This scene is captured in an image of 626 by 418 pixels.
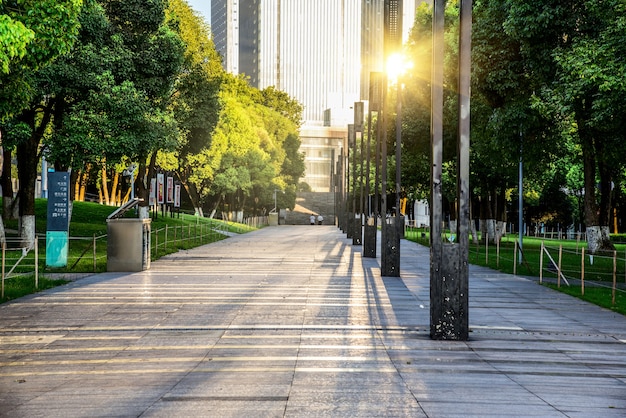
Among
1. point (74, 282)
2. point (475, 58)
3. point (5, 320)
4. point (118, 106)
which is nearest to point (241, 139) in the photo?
point (118, 106)

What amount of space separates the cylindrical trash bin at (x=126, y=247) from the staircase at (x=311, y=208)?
110 meters

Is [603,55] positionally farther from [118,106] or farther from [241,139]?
[241,139]

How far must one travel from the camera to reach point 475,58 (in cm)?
2789

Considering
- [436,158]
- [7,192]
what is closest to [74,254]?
[7,192]

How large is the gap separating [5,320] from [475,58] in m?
19.5

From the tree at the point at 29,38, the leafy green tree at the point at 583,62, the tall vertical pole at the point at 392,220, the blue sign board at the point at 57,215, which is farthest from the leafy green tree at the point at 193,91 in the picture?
the leafy green tree at the point at 583,62

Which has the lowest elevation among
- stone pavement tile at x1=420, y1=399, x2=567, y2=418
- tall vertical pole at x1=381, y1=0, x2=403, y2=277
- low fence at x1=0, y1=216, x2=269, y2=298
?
stone pavement tile at x1=420, y1=399, x2=567, y2=418

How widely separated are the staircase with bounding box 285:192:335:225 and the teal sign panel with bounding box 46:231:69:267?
11039 centimetres

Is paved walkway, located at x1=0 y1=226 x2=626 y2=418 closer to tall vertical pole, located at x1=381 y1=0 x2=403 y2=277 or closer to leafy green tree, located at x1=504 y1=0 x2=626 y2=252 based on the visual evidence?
tall vertical pole, located at x1=381 y1=0 x2=403 y2=277

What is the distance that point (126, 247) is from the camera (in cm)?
2352

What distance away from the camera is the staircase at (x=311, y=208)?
446ft

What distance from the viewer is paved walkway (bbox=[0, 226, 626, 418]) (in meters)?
7.30

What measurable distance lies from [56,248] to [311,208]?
122 m

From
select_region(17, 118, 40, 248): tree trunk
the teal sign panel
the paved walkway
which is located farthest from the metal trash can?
select_region(17, 118, 40, 248): tree trunk
